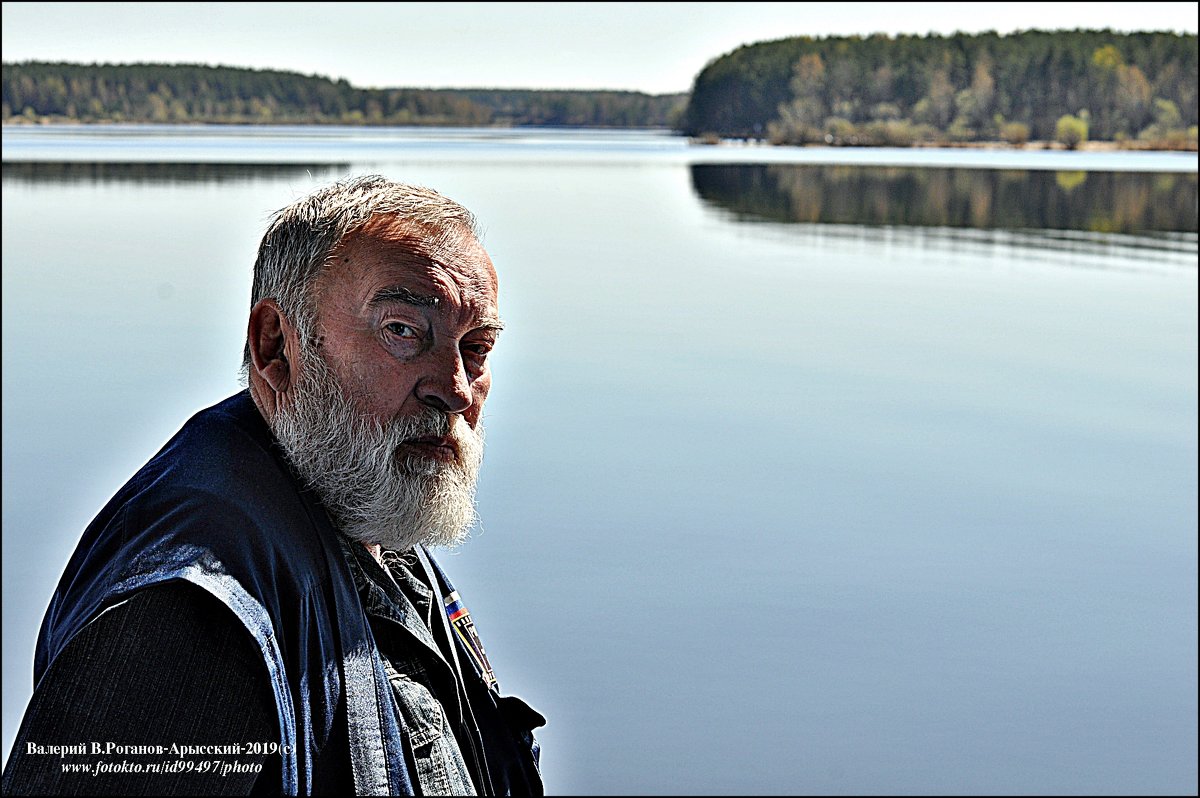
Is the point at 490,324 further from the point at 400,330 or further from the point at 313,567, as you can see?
the point at 313,567

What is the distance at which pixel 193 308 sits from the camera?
12680 mm

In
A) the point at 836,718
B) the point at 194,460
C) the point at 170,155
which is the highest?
the point at 170,155

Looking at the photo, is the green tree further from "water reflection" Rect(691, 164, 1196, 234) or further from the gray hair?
the gray hair

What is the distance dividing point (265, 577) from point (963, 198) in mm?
30120

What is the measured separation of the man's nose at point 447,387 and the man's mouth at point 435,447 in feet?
0.14

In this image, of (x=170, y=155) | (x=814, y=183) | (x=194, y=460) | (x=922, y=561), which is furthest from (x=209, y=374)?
(x=170, y=155)

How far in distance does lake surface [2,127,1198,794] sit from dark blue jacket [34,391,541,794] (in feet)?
1.88

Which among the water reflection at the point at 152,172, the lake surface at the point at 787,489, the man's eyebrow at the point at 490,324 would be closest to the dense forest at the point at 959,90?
the water reflection at the point at 152,172

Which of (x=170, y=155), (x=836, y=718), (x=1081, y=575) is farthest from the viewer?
(x=170, y=155)

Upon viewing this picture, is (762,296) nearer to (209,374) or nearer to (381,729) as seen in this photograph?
(209,374)

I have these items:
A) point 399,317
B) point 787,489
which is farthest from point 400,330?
point 787,489

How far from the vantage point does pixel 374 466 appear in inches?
64.4

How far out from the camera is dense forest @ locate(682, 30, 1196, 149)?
267ft

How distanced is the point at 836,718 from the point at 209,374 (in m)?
6.28
